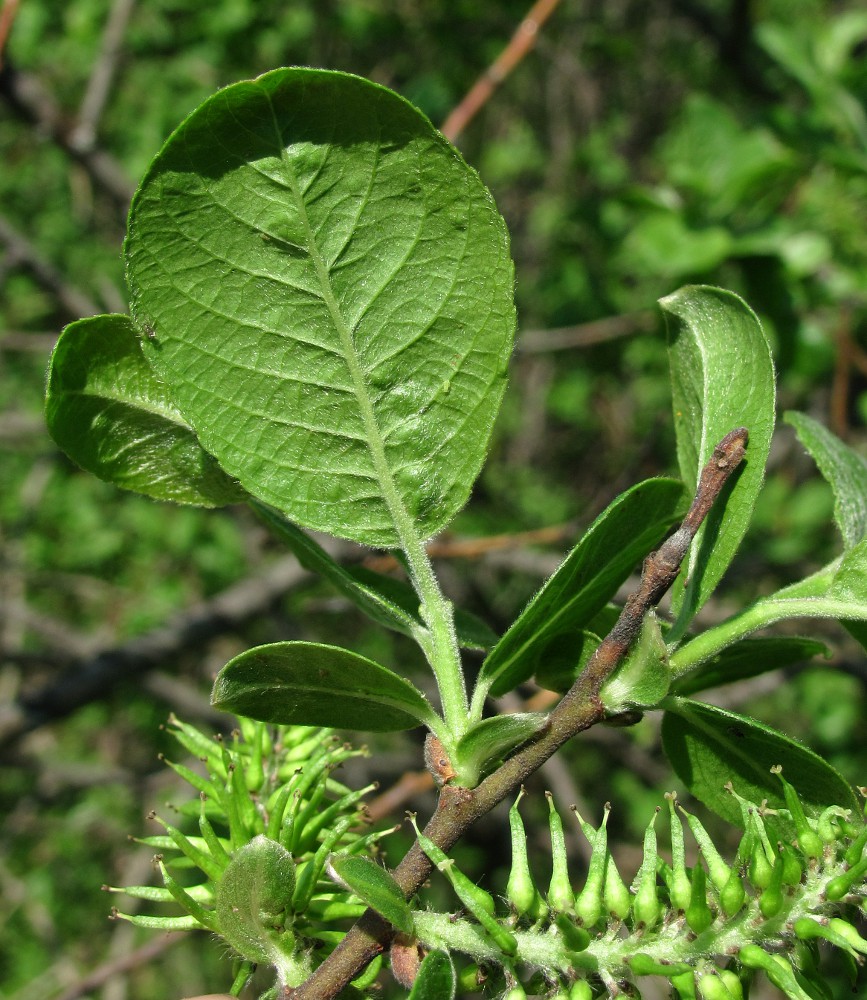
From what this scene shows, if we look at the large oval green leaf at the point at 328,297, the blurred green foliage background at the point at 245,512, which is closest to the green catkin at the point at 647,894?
the large oval green leaf at the point at 328,297

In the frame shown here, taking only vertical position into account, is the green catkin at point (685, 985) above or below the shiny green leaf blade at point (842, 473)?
below

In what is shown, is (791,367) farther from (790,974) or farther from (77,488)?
(77,488)

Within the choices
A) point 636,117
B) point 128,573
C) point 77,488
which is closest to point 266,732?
point 128,573

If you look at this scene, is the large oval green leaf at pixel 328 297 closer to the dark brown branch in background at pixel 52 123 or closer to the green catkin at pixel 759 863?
the green catkin at pixel 759 863

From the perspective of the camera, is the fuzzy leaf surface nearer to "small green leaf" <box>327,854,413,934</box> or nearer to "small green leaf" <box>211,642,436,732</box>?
"small green leaf" <box>211,642,436,732</box>

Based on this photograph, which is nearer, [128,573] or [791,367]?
[791,367]

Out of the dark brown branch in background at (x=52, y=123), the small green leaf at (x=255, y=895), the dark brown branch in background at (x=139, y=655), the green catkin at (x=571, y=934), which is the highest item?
the green catkin at (x=571, y=934)

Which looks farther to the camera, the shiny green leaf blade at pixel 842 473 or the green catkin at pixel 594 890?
the shiny green leaf blade at pixel 842 473
